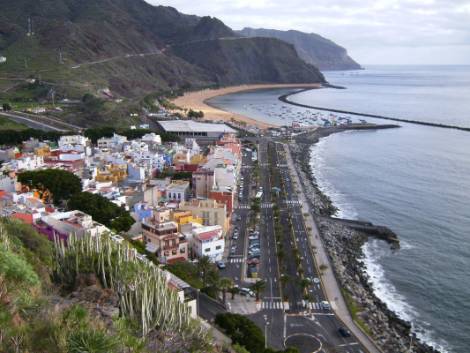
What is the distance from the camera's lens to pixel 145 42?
151250mm

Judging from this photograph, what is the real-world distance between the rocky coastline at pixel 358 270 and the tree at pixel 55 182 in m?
17.4

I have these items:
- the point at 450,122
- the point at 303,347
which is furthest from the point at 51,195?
the point at 450,122

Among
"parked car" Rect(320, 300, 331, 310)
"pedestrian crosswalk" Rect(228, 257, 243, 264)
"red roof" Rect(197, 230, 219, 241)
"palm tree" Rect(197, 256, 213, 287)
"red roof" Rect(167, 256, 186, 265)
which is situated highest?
"red roof" Rect(197, 230, 219, 241)

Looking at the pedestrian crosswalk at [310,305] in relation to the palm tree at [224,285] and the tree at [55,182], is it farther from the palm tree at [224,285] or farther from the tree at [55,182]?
the tree at [55,182]

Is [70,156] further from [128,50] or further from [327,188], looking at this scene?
[128,50]

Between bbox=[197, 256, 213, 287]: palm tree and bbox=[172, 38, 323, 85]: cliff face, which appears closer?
bbox=[197, 256, 213, 287]: palm tree

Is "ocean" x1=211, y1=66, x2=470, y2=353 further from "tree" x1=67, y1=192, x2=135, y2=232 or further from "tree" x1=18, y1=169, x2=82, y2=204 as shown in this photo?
"tree" x1=18, y1=169, x2=82, y2=204

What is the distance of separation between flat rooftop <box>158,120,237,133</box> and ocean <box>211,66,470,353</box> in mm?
13584

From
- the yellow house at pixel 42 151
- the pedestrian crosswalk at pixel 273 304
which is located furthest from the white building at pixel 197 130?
the pedestrian crosswalk at pixel 273 304

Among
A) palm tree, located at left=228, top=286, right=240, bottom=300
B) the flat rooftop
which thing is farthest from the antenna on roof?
palm tree, located at left=228, top=286, right=240, bottom=300

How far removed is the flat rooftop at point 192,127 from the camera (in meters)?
69.1

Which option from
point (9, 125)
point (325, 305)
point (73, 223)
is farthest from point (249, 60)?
point (325, 305)

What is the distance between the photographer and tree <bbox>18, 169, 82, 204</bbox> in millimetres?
33344

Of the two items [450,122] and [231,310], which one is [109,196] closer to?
[231,310]
